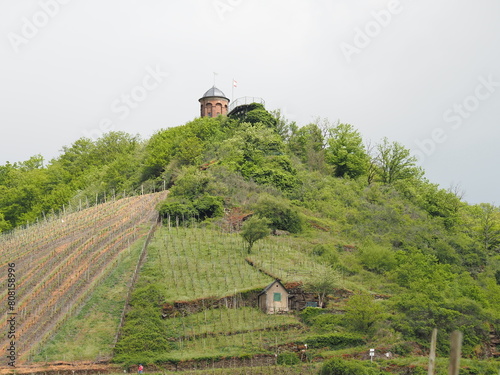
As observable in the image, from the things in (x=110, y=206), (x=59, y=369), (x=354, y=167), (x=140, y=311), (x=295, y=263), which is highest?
(x=354, y=167)

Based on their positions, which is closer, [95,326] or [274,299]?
[95,326]

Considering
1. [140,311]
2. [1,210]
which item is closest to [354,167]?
[140,311]

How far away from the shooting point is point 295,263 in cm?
3856

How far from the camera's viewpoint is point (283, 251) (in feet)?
135

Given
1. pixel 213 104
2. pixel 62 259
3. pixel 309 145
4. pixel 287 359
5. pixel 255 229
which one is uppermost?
pixel 213 104

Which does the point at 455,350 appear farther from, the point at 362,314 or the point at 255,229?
the point at 255,229

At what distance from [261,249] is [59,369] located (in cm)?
1930

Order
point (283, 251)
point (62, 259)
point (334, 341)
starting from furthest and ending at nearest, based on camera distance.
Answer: point (283, 251) → point (62, 259) → point (334, 341)

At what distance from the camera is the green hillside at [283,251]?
2825 cm

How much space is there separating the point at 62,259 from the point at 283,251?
16146 mm

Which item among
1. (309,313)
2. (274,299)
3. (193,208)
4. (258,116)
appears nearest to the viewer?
(309,313)

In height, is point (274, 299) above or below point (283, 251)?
below

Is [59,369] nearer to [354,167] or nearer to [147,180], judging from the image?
[147,180]

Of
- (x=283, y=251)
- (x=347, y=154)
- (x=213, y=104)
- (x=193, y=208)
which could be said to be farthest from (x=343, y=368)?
(x=213, y=104)
